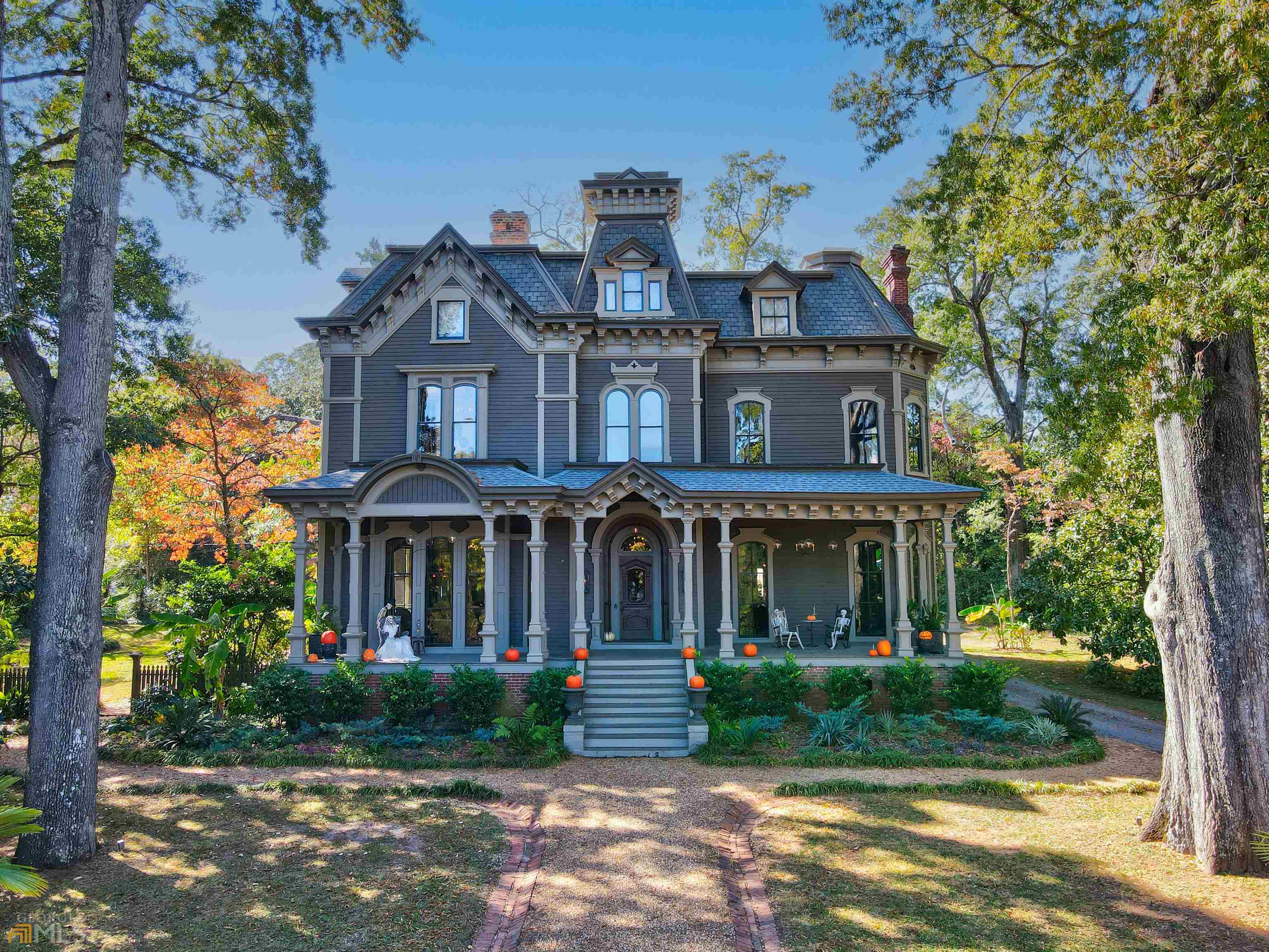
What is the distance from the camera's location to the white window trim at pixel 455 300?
693 inches

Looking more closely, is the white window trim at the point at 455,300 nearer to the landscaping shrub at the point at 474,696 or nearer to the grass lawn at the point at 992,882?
the landscaping shrub at the point at 474,696

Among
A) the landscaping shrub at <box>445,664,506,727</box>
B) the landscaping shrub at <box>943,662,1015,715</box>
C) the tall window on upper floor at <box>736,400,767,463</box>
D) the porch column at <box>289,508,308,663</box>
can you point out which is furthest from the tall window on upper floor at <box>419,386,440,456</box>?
the landscaping shrub at <box>943,662,1015,715</box>

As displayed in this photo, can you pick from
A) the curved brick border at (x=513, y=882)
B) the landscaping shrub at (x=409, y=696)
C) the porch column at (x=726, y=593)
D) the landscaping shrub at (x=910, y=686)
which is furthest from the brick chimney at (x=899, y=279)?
the curved brick border at (x=513, y=882)

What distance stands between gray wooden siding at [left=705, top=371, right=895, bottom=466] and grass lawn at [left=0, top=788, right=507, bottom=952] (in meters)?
11.5

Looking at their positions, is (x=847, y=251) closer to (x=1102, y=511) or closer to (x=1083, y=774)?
(x=1102, y=511)

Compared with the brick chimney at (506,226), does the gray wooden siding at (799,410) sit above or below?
below

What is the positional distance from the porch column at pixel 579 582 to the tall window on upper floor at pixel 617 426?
2623 millimetres

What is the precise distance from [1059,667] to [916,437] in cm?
803

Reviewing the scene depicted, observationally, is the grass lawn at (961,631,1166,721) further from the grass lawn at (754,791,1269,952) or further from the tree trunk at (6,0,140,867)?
the tree trunk at (6,0,140,867)

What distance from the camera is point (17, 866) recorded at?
5668 mm

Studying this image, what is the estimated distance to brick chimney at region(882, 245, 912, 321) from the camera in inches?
825

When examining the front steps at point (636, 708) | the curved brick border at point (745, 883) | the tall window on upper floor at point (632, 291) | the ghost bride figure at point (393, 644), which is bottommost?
the curved brick border at point (745, 883)

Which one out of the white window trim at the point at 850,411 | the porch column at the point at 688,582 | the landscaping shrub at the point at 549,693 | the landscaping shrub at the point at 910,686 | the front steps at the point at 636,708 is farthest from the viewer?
the white window trim at the point at 850,411

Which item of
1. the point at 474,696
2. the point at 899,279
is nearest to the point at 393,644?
the point at 474,696
